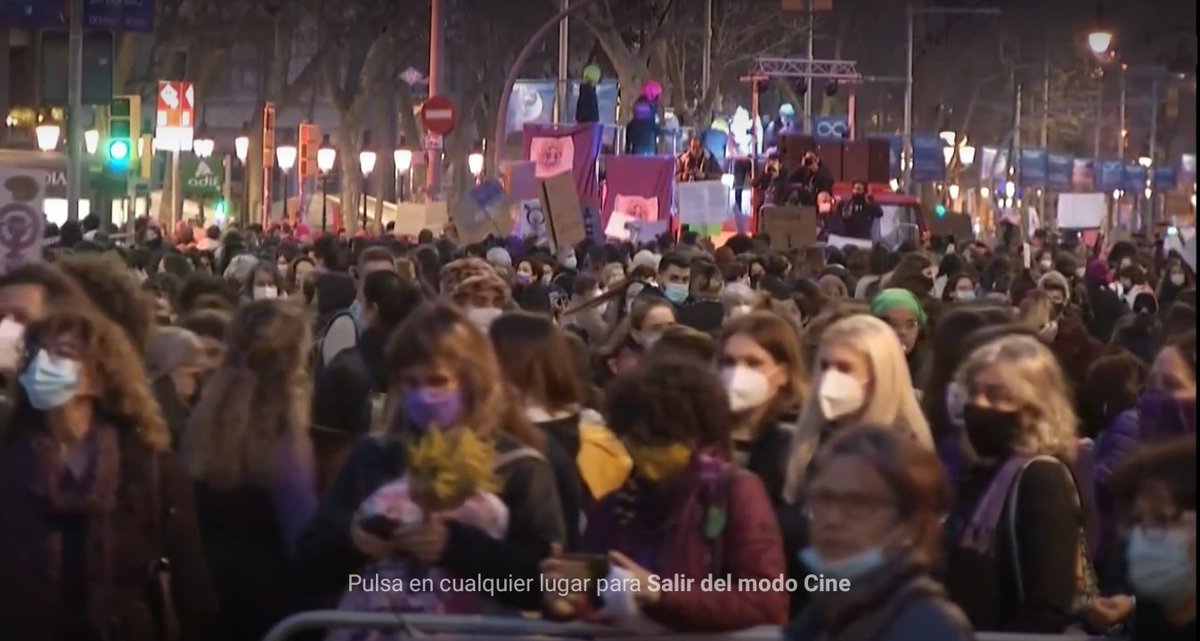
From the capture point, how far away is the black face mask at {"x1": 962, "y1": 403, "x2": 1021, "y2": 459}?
6.54 meters

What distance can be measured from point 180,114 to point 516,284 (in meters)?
32.4

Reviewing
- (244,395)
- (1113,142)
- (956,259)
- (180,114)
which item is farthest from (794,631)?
(1113,142)

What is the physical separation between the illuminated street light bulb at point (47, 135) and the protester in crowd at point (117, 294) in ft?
93.9

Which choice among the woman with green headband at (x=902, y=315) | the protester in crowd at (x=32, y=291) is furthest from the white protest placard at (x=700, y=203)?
the protester in crowd at (x=32, y=291)

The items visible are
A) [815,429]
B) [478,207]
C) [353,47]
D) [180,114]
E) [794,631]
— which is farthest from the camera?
[353,47]

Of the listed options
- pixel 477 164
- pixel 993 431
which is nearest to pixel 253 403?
pixel 993 431

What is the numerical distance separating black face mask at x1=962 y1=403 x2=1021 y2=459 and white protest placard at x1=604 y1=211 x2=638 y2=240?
23358 mm

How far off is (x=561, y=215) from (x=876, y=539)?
18.6 m

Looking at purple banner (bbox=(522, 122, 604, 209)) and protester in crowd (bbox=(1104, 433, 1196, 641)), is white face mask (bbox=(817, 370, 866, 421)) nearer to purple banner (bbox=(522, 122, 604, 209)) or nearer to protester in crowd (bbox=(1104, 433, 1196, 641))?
protester in crowd (bbox=(1104, 433, 1196, 641))

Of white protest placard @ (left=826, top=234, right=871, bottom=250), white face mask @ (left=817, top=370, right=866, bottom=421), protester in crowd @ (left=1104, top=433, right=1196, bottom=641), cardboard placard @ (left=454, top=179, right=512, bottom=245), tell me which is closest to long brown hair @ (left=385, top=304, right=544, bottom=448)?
white face mask @ (left=817, top=370, right=866, bottom=421)

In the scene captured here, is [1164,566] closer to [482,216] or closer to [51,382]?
[51,382]

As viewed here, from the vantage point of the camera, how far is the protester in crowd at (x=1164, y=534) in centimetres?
486

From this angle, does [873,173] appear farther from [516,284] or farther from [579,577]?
[579,577]

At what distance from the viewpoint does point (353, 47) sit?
5744 centimetres
